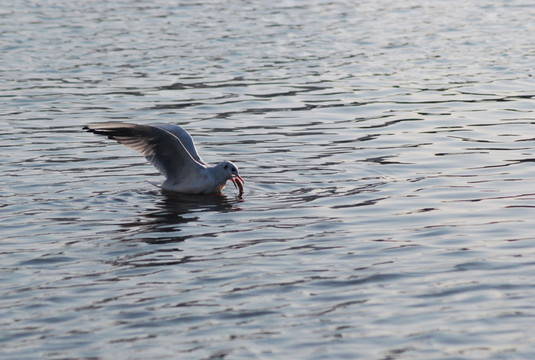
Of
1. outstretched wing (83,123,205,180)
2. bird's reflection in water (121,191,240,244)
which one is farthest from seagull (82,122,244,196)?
bird's reflection in water (121,191,240,244)

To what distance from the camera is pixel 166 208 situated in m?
12.5

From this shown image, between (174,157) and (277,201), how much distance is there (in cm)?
175

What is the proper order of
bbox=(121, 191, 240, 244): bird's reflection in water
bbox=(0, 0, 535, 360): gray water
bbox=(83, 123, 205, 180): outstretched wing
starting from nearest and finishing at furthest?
bbox=(0, 0, 535, 360): gray water → bbox=(121, 191, 240, 244): bird's reflection in water → bbox=(83, 123, 205, 180): outstretched wing

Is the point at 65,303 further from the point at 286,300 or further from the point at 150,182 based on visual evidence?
the point at 150,182

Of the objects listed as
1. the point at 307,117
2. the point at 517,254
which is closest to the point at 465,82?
the point at 307,117

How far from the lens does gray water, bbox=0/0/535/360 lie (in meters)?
8.07

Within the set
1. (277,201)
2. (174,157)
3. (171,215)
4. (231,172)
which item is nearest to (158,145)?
(174,157)

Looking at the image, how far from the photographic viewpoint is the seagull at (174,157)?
12.8m

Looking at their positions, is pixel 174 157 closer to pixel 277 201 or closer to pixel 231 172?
Answer: pixel 231 172

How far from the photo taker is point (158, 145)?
1325 centimetres

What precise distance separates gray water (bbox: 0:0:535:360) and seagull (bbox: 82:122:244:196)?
0.73 feet

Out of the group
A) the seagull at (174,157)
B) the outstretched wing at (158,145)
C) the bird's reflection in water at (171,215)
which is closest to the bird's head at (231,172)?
the seagull at (174,157)

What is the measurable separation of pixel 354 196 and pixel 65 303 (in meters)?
4.57

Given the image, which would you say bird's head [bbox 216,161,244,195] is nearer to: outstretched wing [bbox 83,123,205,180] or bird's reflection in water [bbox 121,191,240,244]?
bird's reflection in water [bbox 121,191,240,244]
